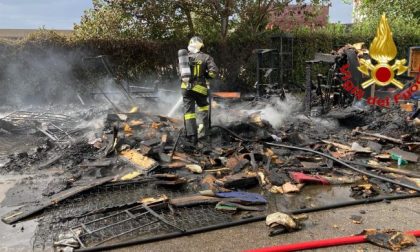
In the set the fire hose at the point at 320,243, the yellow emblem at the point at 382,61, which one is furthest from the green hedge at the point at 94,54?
the fire hose at the point at 320,243

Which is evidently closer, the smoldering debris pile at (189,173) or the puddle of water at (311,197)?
the smoldering debris pile at (189,173)

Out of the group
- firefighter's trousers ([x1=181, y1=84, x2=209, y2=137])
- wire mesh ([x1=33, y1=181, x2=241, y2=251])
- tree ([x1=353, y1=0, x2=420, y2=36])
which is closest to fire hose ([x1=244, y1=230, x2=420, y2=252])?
wire mesh ([x1=33, y1=181, x2=241, y2=251])

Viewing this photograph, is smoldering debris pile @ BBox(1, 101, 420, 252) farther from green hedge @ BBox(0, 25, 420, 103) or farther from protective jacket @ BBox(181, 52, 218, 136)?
green hedge @ BBox(0, 25, 420, 103)

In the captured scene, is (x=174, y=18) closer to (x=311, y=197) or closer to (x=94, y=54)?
(x=94, y=54)

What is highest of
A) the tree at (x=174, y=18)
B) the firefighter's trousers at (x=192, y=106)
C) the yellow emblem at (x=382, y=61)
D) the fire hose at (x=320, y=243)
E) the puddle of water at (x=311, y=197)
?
the tree at (x=174, y=18)

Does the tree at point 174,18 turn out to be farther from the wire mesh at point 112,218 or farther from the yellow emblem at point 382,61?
the wire mesh at point 112,218

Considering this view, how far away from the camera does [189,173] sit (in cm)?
645

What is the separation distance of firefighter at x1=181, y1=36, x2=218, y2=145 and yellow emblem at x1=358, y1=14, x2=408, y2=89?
4268mm

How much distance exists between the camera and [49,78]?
44.0ft

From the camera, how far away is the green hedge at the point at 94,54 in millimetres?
13148

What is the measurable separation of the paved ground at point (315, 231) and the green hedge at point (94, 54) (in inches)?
415

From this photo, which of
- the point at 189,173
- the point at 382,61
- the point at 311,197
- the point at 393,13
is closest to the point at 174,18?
the point at 382,61

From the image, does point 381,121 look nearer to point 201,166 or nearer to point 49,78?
point 201,166

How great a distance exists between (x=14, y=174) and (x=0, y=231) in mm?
2345
